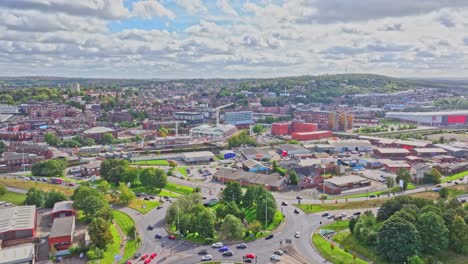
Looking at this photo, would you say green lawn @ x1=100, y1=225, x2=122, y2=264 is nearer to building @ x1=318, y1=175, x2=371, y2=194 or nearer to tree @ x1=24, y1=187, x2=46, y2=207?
tree @ x1=24, y1=187, x2=46, y2=207

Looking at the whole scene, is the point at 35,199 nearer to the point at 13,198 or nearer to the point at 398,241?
the point at 13,198

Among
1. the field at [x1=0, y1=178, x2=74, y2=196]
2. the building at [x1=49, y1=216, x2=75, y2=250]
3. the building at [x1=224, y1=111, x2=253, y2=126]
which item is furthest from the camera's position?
the building at [x1=224, y1=111, x2=253, y2=126]

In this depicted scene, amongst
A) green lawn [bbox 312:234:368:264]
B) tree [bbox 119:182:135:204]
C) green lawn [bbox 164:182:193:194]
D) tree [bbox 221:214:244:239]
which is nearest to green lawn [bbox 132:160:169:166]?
green lawn [bbox 164:182:193:194]

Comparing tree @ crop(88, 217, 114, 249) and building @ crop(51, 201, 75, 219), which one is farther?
building @ crop(51, 201, 75, 219)

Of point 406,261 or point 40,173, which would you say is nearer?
point 406,261

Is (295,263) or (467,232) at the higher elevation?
(467,232)

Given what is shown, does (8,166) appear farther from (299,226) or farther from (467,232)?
(467,232)

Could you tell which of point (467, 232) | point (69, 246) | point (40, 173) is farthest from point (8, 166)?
point (467, 232)
